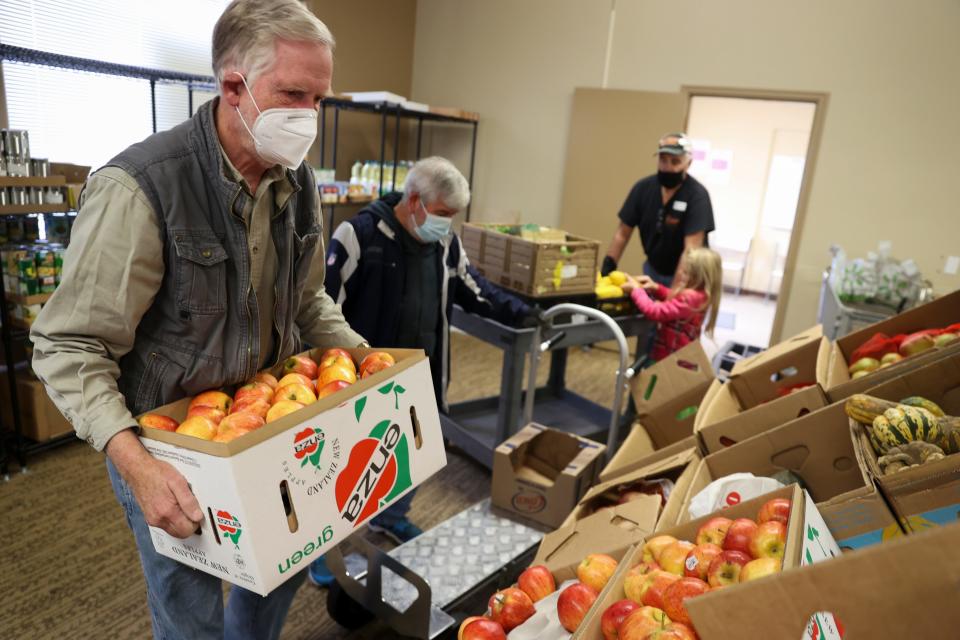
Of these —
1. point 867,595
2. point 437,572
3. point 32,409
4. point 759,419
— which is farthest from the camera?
point 32,409

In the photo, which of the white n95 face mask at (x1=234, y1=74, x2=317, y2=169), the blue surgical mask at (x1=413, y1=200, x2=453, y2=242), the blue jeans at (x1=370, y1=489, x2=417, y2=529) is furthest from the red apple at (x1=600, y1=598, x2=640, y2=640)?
the blue jeans at (x1=370, y1=489, x2=417, y2=529)

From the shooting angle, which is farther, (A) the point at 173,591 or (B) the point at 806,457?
(B) the point at 806,457

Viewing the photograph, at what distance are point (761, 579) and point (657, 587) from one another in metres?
0.30

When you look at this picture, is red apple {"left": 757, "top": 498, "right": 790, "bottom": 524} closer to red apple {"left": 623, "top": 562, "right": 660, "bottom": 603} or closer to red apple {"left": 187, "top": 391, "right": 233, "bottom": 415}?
red apple {"left": 623, "top": 562, "right": 660, "bottom": 603}

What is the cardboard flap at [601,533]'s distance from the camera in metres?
1.47

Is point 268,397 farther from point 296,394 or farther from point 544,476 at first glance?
point 544,476

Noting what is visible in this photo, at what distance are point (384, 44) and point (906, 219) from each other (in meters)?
4.45

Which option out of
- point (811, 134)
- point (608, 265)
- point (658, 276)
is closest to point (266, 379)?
point (608, 265)

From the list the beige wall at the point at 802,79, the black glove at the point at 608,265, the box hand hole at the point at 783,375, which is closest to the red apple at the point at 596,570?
the box hand hole at the point at 783,375

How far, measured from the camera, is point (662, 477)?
190 cm

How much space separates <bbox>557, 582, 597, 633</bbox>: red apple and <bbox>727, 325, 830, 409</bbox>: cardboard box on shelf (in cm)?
129

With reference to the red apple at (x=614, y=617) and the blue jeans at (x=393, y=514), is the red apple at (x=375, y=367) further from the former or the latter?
the blue jeans at (x=393, y=514)

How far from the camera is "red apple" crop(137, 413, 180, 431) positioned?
44.4 inches

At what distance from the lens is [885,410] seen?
154 centimetres
